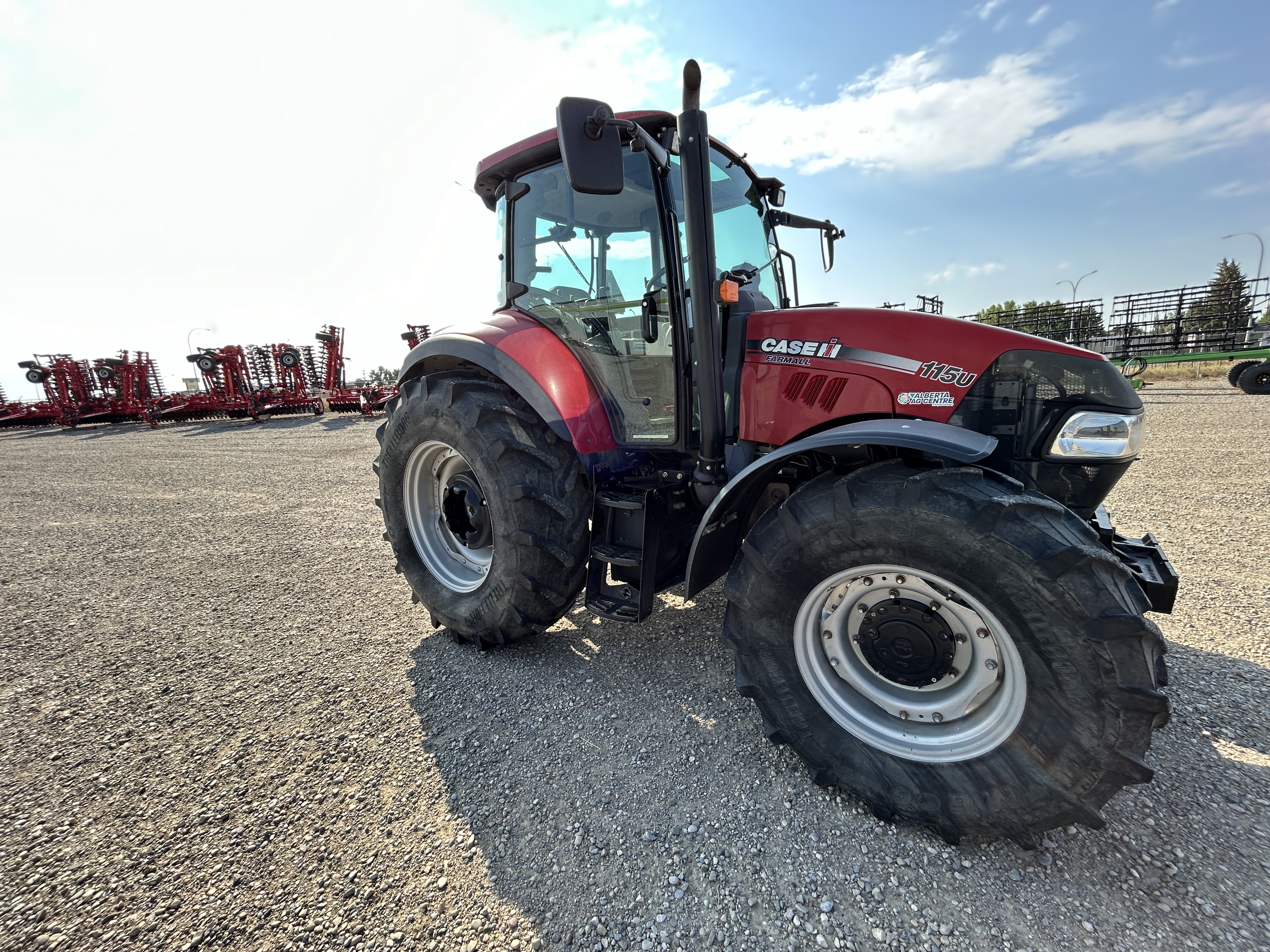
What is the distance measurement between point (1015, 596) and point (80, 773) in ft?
10.1

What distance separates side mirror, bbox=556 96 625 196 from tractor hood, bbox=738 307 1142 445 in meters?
0.76

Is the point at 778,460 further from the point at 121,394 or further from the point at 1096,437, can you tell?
the point at 121,394

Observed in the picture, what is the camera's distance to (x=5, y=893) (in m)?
1.47

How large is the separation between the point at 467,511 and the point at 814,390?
180cm

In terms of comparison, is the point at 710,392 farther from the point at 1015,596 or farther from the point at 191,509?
Result: the point at 191,509

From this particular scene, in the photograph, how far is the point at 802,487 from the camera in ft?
5.62

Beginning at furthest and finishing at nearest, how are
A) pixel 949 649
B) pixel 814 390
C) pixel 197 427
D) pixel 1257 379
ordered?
pixel 197 427 → pixel 1257 379 → pixel 814 390 → pixel 949 649

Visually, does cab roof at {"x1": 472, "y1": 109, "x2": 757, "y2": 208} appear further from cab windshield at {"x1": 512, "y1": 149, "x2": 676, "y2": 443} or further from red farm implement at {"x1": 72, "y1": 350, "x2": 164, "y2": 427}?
red farm implement at {"x1": 72, "y1": 350, "x2": 164, "y2": 427}

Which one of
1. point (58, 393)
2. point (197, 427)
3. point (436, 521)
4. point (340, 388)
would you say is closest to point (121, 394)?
point (58, 393)

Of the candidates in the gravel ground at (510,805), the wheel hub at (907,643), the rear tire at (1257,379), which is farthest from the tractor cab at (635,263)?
the rear tire at (1257,379)

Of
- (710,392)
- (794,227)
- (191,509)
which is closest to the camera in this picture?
(710,392)

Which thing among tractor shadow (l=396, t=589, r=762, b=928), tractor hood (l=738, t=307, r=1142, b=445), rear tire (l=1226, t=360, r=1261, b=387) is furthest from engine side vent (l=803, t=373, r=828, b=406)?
rear tire (l=1226, t=360, r=1261, b=387)

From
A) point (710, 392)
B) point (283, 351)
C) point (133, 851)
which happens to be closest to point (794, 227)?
point (710, 392)

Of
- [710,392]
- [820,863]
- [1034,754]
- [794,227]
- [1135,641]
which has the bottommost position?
[820,863]
